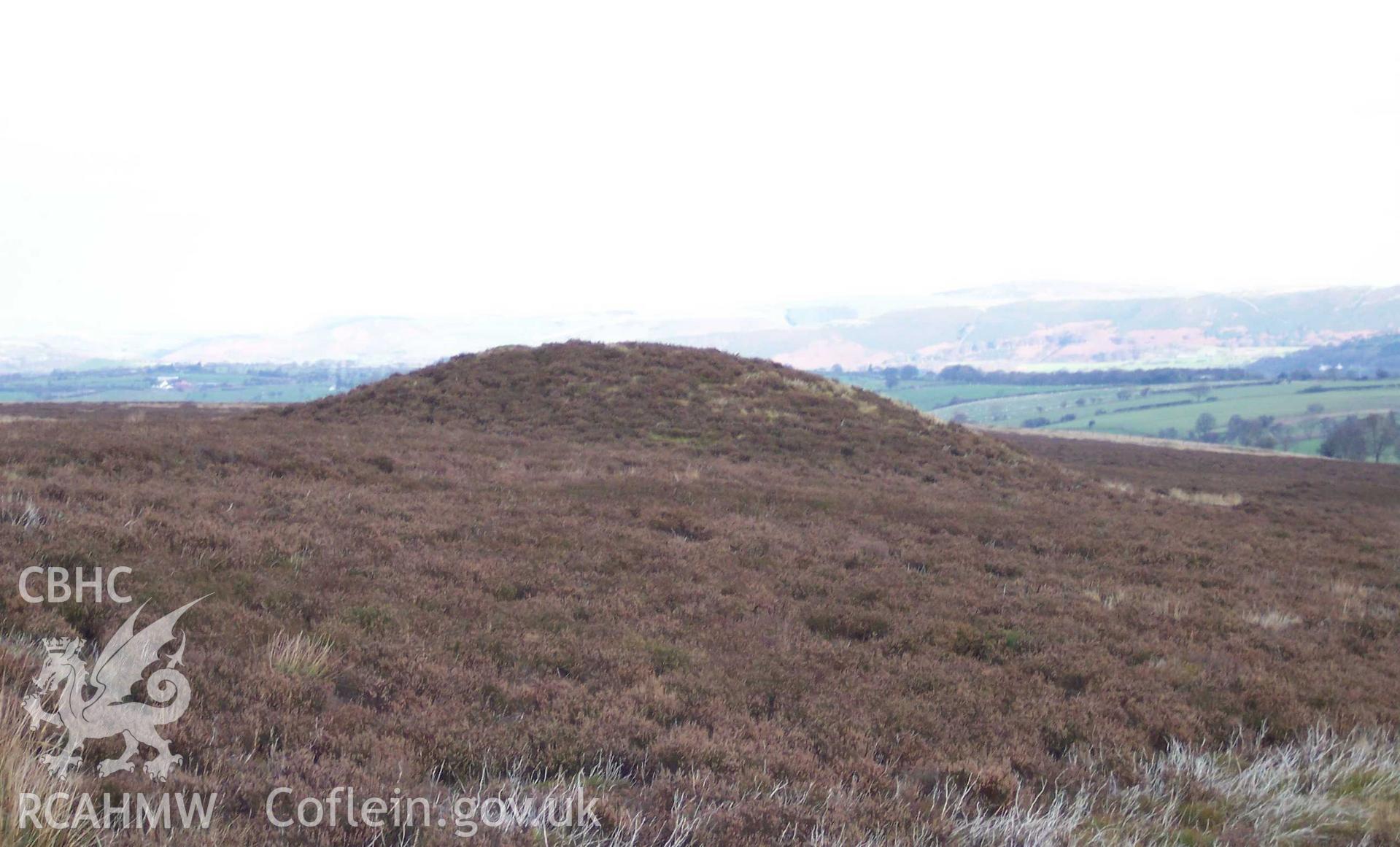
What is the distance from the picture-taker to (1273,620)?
10586mm

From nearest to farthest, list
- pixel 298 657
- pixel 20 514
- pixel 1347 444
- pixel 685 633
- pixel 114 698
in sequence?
pixel 114 698
pixel 298 657
pixel 685 633
pixel 20 514
pixel 1347 444

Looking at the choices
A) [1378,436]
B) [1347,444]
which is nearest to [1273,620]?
[1347,444]

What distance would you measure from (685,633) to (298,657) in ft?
11.6

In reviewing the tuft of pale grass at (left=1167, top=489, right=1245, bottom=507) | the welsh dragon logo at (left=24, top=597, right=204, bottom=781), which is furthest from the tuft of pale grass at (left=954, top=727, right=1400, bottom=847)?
the tuft of pale grass at (left=1167, top=489, right=1245, bottom=507)

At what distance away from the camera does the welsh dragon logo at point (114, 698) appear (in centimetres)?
434

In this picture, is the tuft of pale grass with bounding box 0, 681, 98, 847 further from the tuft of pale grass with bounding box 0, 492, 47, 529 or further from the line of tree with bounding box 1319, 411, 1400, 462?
the line of tree with bounding box 1319, 411, 1400, 462

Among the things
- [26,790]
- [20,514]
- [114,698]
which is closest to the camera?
[26,790]

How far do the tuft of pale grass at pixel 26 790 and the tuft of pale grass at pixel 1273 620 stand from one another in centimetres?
1204

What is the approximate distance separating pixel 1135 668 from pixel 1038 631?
107cm

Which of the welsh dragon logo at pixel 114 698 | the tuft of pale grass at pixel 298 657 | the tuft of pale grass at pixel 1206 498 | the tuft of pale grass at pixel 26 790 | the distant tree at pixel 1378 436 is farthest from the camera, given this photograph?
the distant tree at pixel 1378 436

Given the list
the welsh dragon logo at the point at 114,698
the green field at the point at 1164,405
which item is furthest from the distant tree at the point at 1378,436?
the welsh dragon logo at the point at 114,698

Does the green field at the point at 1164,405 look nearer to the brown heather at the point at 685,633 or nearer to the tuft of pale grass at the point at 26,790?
the brown heather at the point at 685,633

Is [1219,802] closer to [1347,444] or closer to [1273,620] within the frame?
[1273,620]

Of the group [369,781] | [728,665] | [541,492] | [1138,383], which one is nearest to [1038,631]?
[728,665]
